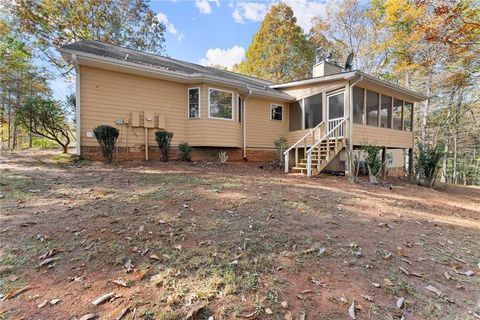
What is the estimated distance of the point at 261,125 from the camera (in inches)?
472

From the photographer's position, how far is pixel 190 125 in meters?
10.0

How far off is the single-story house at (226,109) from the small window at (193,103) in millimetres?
42

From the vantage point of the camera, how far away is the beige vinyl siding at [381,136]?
10.1 m

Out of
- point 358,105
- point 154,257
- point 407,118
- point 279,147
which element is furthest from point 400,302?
point 407,118

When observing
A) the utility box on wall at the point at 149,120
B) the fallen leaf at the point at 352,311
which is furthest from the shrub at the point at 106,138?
the fallen leaf at the point at 352,311

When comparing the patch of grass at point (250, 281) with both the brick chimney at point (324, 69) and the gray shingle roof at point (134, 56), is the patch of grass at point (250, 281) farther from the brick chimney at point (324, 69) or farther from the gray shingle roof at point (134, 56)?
the brick chimney at point (324, 69)

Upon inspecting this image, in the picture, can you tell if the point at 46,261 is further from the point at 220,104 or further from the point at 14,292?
the point at 220,104

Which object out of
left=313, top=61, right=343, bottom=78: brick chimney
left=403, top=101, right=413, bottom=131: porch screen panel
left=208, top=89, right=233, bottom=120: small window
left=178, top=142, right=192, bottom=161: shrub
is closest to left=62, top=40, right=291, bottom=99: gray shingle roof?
left=208, top=89, right=233, bottom=120: small window

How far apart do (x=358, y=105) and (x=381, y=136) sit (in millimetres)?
1980

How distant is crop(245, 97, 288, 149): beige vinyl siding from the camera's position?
1161cm

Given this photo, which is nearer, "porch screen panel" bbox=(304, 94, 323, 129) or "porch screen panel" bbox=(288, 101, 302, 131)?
"porch screen panel" bbox=(304, 94, 323, 129)

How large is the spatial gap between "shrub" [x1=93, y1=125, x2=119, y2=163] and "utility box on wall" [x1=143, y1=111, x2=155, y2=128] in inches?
61.8

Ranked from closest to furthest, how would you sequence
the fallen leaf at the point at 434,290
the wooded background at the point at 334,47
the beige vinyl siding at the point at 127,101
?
1. the fallen leaf at the point at 434,290
2. the beige vinyl siding at the point at 127,101
3. the wooded background at the point at 334,47

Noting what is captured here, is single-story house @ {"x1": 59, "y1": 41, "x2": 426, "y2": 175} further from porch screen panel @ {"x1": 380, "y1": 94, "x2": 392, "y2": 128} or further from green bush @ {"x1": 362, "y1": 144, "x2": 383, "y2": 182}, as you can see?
green bush @ {"x1": 362, "y1": 144, "x2": 383, "y2": 182}
